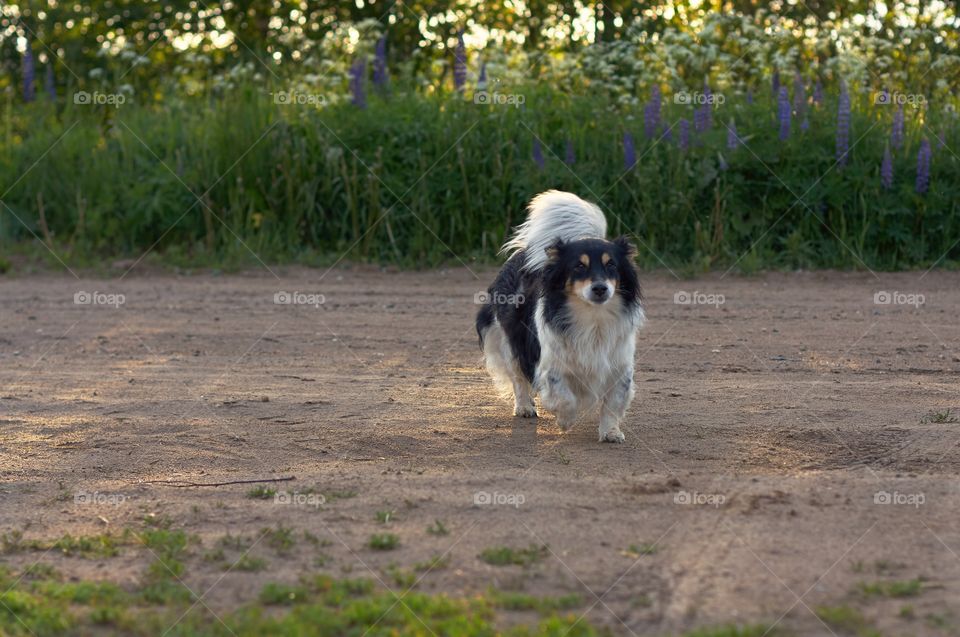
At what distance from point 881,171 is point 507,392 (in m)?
5.84

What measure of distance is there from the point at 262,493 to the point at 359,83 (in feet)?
27.8

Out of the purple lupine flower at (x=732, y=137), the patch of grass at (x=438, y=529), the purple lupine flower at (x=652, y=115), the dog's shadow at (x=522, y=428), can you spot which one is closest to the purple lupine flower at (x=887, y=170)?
the purple lupine flower at (x=732, y=137)

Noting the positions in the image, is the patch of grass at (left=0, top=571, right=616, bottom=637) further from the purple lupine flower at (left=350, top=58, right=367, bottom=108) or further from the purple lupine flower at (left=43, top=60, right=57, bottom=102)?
the purple lupine flower at (left=43, top=60, right=57, bottom=102)

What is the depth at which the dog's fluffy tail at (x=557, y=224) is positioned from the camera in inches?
278

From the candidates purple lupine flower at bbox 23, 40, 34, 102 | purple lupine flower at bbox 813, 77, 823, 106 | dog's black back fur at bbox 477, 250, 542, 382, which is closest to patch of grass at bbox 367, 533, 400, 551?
dog's black back fur at bbox 477, 250, 542, 382

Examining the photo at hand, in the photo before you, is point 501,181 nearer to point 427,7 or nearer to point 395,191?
point 395,191

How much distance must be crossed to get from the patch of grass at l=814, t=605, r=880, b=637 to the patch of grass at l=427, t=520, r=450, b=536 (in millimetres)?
1436

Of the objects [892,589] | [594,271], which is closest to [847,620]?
[892,589]

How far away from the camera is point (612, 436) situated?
21.7ft

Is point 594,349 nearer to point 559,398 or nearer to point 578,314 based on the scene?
point 578,314

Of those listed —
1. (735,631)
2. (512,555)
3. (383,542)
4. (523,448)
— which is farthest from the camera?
(523,448)

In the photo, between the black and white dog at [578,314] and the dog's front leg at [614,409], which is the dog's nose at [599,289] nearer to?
the black and white dog at [578,314]

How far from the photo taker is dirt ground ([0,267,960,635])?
439 cm

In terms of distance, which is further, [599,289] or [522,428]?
[522,428]
